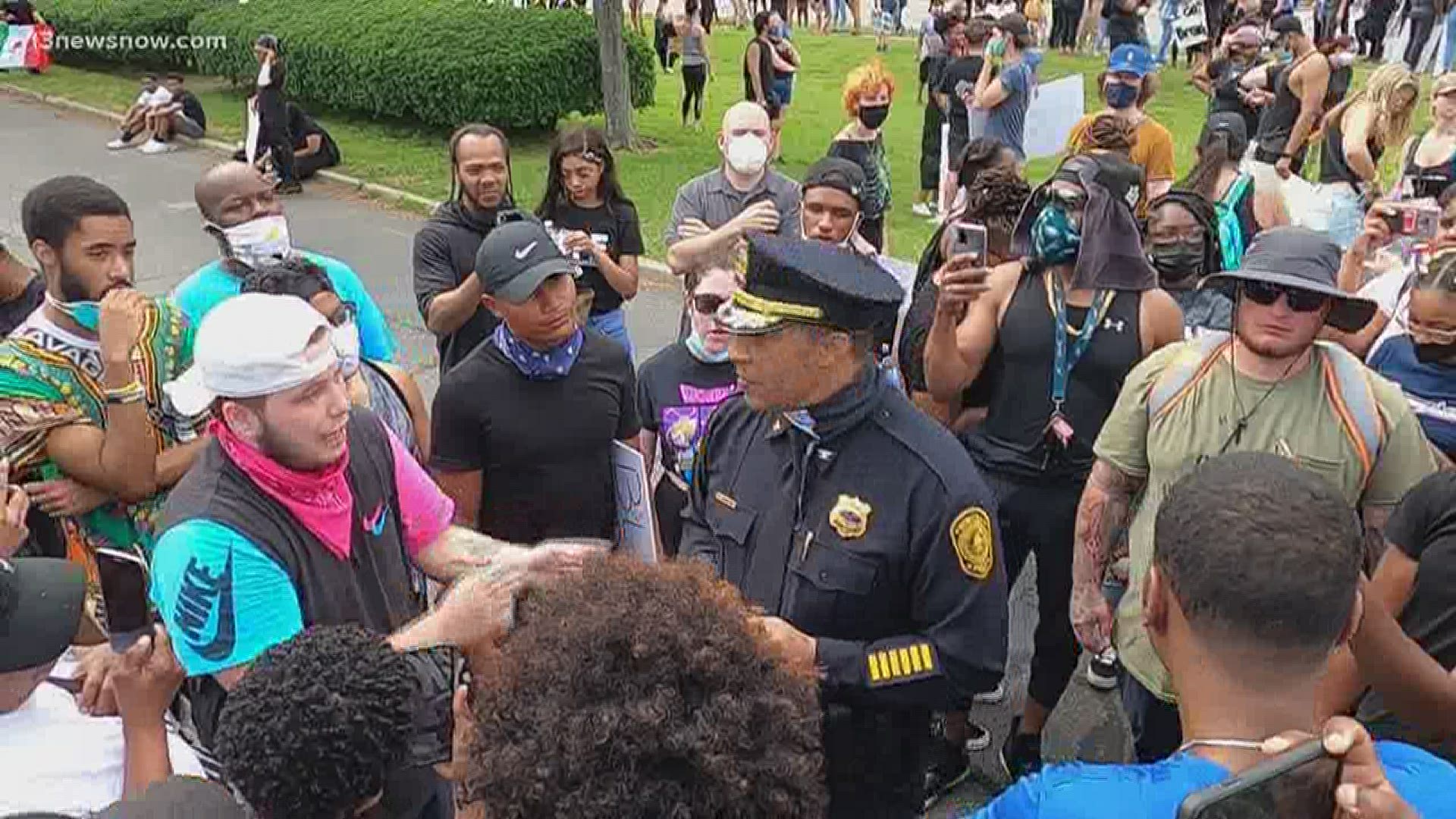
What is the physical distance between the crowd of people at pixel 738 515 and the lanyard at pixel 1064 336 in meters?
0.01

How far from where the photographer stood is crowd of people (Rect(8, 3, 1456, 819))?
1.79 meters

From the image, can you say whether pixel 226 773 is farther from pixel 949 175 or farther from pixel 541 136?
pixel 541 136

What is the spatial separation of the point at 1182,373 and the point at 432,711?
2.21 m

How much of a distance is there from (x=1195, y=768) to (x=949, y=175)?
24.2ft

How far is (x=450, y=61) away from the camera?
1565 centimetres

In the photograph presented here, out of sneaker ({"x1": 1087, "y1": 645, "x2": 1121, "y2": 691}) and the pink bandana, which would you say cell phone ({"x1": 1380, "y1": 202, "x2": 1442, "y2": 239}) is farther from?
the pink bandana

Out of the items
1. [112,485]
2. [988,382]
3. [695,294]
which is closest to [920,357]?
[988,382]

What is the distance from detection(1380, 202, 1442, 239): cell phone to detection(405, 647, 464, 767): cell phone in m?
3.96

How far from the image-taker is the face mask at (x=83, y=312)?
Result: 3.74 meters

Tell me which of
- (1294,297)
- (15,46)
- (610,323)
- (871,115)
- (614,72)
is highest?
(1294,297)

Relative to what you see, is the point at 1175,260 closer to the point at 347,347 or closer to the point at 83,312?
the point at 347,347

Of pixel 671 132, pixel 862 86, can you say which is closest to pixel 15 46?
pixel 671 132

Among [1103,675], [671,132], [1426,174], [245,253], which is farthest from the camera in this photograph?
[671,132]

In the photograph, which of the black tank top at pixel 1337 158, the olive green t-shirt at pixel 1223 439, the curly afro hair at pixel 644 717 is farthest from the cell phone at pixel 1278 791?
the black tank top at pixel 1337 158
